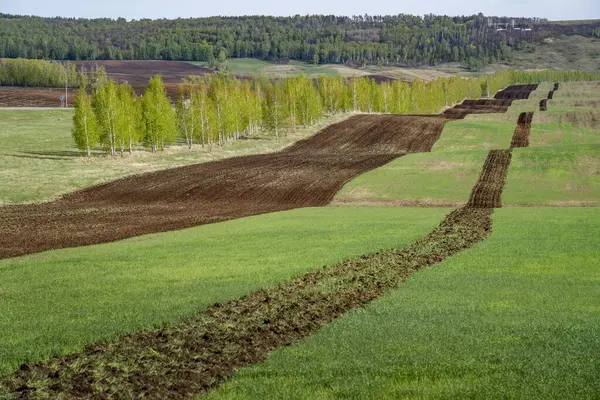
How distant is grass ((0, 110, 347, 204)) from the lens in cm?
6044

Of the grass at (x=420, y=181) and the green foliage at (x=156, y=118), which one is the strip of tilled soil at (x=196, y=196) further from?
the green foliage at (x=156, y=118)

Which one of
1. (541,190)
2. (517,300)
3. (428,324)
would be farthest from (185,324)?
(541,190)

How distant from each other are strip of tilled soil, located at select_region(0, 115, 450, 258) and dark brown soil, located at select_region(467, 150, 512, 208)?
446 inches

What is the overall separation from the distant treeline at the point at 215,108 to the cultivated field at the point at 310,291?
1068 inches

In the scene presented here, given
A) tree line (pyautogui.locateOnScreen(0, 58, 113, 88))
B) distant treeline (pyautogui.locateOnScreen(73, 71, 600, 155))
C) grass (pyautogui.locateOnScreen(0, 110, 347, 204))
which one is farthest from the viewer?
tree line (pyautogui.locateOnScreen(0, 58, 113, 88))

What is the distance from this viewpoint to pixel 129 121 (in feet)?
286

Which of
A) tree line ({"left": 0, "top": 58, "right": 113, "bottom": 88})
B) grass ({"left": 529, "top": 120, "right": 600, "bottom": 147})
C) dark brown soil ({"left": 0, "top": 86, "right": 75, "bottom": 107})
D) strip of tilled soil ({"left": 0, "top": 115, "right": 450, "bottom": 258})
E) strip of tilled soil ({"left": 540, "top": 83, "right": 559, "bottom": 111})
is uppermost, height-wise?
tree line ({"left": 0, "top": 58, "right": 113, "bottom": 88})

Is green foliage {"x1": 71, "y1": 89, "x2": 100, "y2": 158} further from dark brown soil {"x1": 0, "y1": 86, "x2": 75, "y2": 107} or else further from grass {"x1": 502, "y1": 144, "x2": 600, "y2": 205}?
dark brown soil {"x1": 0, "y1": 86, "x2": 75, "y2": 107}

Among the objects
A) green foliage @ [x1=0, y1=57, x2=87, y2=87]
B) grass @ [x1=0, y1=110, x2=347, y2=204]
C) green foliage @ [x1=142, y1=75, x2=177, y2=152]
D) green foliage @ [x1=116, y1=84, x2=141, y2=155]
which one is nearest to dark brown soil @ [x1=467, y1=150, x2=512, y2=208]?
grass @ [x1=0, y1=110, x2=347, y2=204]

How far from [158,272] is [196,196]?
30414 millimetres

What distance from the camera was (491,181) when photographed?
60156 millimetres

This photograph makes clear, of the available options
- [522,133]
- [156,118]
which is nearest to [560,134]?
[522,133]

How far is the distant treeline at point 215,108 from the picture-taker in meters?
85.3

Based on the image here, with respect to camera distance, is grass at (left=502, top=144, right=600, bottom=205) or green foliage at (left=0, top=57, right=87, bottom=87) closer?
grass at (left=502, top=144, right=600, bottom=205)
